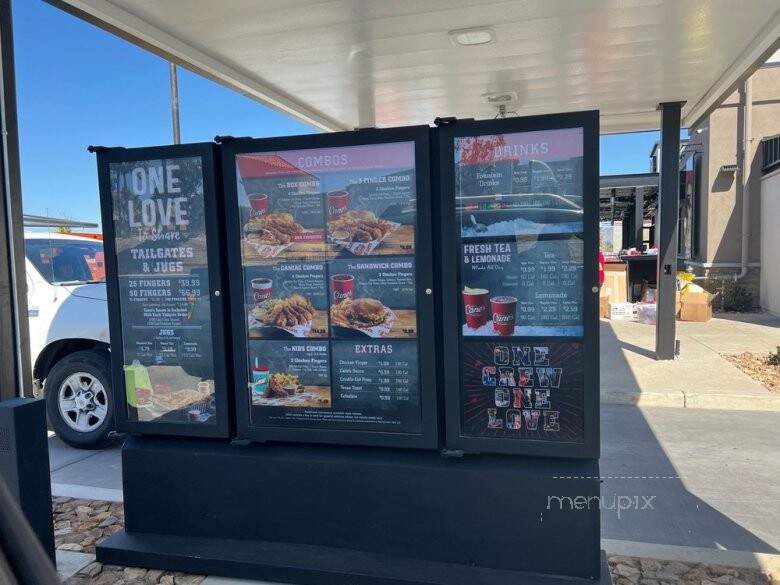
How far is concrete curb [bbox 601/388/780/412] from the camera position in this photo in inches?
253

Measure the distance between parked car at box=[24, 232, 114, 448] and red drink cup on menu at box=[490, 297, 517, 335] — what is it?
4.09 m

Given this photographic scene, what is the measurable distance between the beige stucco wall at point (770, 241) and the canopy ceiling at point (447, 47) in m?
6.40

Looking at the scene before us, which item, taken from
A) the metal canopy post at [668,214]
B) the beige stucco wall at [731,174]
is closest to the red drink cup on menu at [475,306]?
the metal canopy post at [668,214]

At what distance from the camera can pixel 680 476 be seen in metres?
4.66

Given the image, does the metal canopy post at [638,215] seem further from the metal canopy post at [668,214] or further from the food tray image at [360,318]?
the food tray image at [360,318]

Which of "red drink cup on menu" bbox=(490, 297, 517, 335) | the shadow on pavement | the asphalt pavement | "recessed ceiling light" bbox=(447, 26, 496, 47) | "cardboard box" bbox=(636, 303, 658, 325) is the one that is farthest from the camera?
"cardboard box" bbox=(636, 303, 658, 325)

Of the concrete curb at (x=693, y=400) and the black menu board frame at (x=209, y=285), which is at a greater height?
the black menu board frame at (x=209, y=285)

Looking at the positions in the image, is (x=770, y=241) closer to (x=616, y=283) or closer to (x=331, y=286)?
(x=616, y=283)

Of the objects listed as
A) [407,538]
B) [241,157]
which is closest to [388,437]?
[407,538]

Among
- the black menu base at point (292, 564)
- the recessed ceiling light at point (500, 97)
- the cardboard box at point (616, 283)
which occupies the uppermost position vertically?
the recessed ceiling light at point (500, 97)

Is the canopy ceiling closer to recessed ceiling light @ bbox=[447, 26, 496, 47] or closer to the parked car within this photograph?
recessed ceiling light @ bbox=[447, 26, 496, 47]

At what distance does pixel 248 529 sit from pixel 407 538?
3.04 feet

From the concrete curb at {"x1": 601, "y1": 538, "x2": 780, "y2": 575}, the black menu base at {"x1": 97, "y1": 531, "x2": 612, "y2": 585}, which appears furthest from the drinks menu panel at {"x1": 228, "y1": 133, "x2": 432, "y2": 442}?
the concrete curb at {"x1": 601, "y1": 538, "x2": 780, "y2": 575}

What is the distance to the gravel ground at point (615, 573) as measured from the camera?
3004 millimetres
